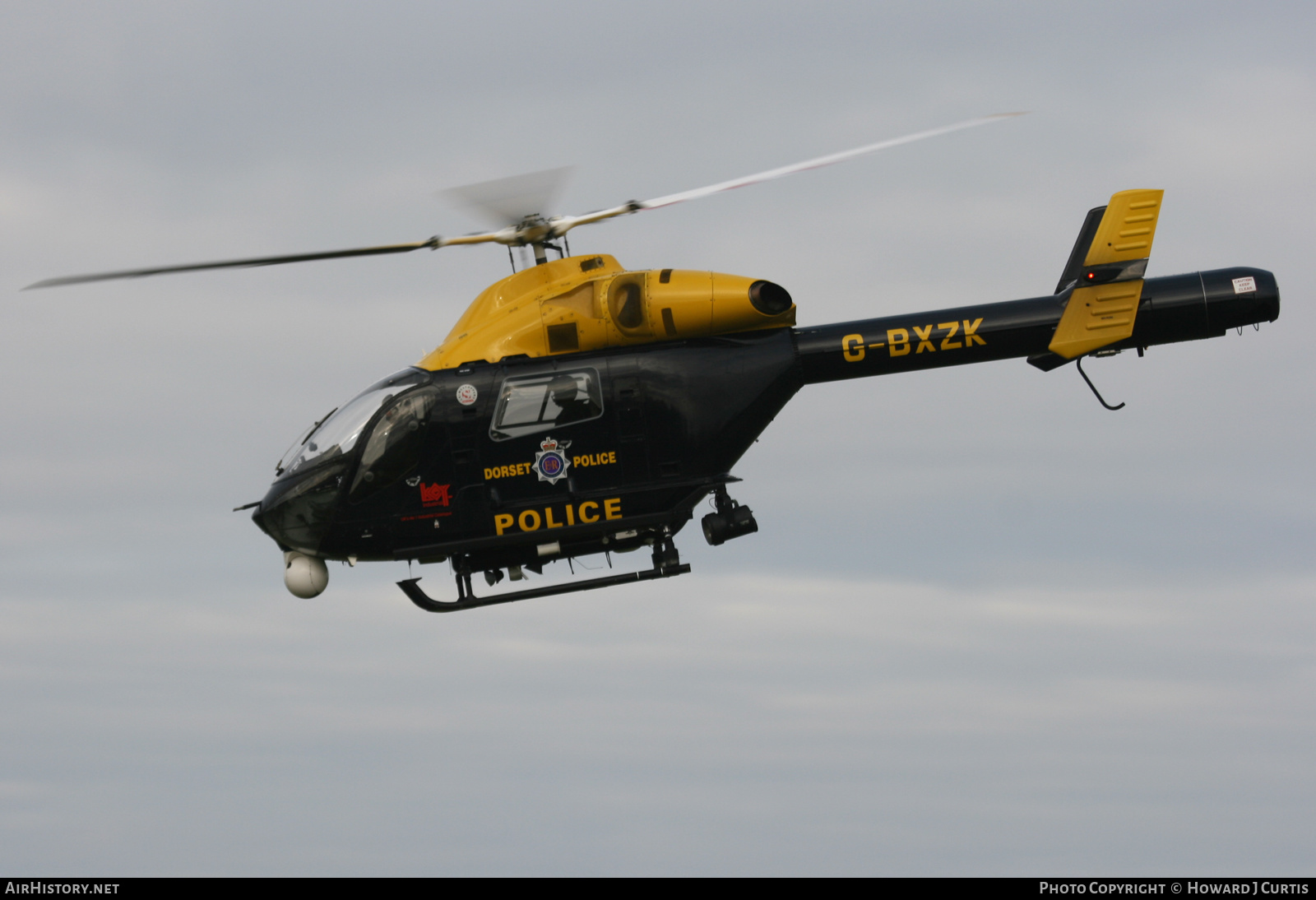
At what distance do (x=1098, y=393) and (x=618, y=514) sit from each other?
8305 millimetres

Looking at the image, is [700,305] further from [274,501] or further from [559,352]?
[274,501]

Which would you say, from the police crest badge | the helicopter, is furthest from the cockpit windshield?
the police crest badge

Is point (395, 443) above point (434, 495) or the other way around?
above

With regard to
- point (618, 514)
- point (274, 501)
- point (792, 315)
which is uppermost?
point (792, 315)

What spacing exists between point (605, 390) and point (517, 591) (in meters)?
3.56

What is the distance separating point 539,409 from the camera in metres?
21.6

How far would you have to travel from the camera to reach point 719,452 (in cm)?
2184

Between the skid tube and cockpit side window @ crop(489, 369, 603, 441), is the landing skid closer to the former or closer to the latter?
the skid tube

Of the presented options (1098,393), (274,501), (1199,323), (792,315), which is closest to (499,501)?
(274,501)

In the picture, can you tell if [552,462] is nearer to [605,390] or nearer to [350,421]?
[605,390]

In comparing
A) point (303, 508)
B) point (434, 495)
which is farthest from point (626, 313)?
point (303, 508)

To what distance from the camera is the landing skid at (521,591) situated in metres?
21.9

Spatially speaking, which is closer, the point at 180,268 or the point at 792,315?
the point at 180,268

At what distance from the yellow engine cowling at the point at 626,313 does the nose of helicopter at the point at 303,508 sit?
251 centimetres
